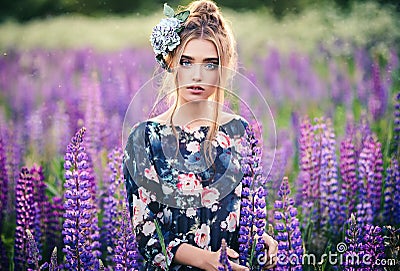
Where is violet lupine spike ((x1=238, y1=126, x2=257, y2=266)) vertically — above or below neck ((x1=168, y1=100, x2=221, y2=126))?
below

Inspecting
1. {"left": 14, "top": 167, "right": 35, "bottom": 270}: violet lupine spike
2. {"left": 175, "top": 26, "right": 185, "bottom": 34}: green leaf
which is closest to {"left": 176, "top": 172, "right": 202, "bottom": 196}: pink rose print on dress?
{"left": 175, "top": 26, "right": 185, "bottom": 34}: green leaf

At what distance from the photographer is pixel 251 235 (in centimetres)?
255

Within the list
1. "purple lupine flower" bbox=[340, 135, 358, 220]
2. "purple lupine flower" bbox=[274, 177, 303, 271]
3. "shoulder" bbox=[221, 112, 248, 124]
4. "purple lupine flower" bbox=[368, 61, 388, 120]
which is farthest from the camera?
"purple lupine flower" bbox=[368, 61, 388, 120]

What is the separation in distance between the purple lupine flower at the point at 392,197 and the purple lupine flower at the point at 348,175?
17 cm

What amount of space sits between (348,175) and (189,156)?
3.87 feet

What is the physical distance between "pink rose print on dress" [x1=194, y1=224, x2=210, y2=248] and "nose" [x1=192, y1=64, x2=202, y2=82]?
0.60 metres

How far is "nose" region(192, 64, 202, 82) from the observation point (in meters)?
2.65

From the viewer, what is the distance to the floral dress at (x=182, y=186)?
105 inches

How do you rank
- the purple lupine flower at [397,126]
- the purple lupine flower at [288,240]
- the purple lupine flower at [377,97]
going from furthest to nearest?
the purple lupine flower at [377,97] → the purple lupine flower at [397,126] → the purple lupine flower at [288,240]

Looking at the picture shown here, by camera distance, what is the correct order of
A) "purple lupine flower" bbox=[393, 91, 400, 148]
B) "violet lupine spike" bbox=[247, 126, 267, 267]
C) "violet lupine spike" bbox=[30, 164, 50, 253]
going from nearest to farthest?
"violet lupine spike" bbox=[247, 126, 267, 267], "violet lupine spike" bbox=[30, 164, 50, 253], "purple lupine flower" bbox=[393, 91, 400, 148]

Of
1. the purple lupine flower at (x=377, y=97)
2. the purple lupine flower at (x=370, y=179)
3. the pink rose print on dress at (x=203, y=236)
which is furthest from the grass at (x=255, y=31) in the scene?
the pink rose print on dress at (x=203, y=236)

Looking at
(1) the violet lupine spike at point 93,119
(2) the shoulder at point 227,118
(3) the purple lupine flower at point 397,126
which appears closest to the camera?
(2) the shoulder at point 227,118

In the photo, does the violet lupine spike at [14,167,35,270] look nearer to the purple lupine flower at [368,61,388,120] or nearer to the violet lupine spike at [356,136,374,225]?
the violet lupine spike at [356,136,374,225]

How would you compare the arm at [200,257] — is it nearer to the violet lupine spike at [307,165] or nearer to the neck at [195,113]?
the neck at [195,113]
